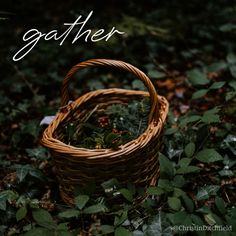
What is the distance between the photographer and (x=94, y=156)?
5.59 ft

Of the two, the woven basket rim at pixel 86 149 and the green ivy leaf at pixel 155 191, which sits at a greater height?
the woven basket rim at pixel 86 149

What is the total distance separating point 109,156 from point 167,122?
2.44ft

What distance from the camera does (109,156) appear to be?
171 cm

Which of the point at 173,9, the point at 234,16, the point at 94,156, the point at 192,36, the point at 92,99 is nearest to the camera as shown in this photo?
the point at 94,156

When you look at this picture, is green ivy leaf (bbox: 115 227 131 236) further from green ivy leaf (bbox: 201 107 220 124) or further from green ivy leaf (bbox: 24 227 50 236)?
green ivy leaf (bbox: 201 107 220 124)

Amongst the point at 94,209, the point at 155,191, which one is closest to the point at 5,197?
the point at 94,209

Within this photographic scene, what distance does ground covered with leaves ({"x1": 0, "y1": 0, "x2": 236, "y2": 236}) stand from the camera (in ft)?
5.80

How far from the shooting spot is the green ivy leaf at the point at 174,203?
1.69m

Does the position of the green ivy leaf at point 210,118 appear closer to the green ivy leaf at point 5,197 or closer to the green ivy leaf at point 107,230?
the green ivy leaf at point 107,230

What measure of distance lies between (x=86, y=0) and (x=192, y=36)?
124cm

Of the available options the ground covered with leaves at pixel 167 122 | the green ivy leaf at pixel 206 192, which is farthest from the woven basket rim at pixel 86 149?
the green ivy leaf at pixel 206 192

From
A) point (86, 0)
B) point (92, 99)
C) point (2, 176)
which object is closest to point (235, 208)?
point (92, 99)

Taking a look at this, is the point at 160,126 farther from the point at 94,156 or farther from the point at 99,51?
the point at 99,51

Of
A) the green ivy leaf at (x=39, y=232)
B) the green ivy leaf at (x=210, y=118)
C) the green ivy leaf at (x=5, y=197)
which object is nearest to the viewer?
the green ivy leaf at (x=39, y=232)
